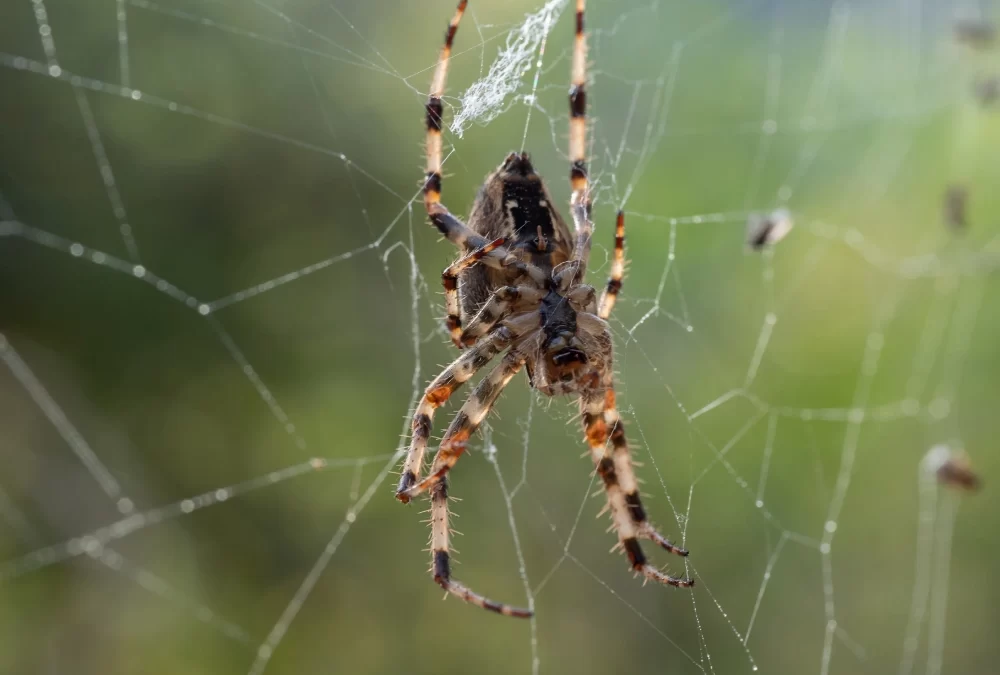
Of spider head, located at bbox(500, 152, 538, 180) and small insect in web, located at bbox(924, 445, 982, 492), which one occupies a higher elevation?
small insect in web, located at bbox(924, 445, 982, 492)

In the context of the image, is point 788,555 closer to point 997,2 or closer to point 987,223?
point 987,223

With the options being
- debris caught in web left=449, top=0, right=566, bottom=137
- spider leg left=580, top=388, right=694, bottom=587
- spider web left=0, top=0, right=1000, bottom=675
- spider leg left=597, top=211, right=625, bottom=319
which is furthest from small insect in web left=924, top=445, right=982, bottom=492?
debris caught in web left=449, top=0, right=566, bottom=137

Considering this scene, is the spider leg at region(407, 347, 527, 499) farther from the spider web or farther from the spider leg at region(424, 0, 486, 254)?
the spider web

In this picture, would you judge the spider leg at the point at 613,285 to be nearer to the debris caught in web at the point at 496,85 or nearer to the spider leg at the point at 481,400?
the spider leg at the point at 481,400

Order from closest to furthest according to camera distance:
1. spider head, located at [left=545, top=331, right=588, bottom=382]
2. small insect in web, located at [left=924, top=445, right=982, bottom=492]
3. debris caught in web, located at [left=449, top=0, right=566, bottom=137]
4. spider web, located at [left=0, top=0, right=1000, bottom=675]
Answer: spider head, located at [left=545, top=331, right=588, bottom=382]
debris caught in web, located at [left=449, top=0, right=566, bottom=137]
small insect in web, located at [left=924, top=445, right=982, bottom=492]
spider web, located at [left=0, top=0, right=1000, bottom=675]

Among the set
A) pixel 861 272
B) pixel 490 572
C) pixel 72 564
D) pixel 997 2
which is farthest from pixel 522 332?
pixel 997 2

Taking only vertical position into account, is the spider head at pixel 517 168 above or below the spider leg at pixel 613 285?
above

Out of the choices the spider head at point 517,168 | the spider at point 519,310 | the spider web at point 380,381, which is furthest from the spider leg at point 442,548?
the spider web at point 380,381
